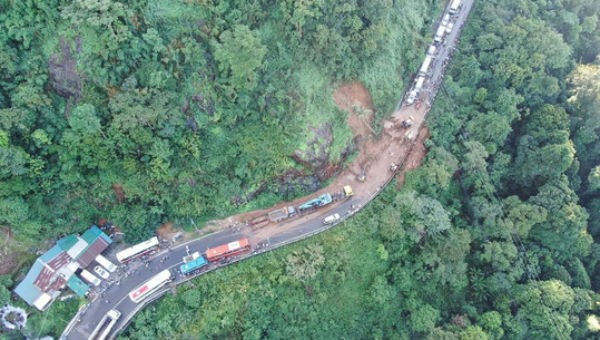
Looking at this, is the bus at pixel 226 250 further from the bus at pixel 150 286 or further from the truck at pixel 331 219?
the truck at pixel 331 219

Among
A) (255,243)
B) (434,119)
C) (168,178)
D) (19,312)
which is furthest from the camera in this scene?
(434,119)

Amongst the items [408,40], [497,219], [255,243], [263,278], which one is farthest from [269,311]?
[408,40]

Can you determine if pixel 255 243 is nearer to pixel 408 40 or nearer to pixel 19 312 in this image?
pixel 19 312

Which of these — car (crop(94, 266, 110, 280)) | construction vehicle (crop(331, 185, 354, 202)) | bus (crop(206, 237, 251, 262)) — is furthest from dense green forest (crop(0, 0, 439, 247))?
car (crop(94, 266, 110, 280))

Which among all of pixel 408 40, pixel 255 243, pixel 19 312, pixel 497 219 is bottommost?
pixel 19 312

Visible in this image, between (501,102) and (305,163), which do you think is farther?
(501,102)

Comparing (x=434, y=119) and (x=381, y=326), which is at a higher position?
(x=434, y=119)

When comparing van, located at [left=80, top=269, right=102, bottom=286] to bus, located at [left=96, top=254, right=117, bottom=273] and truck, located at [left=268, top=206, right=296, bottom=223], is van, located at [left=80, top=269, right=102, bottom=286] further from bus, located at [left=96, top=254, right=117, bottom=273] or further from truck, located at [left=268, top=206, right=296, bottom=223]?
truck, located at [left=268, top=206, right=296, bottom=223]

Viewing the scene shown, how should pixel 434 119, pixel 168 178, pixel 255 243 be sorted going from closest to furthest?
pixel 168 178 → pixel 255 243 → pixel 434 119
